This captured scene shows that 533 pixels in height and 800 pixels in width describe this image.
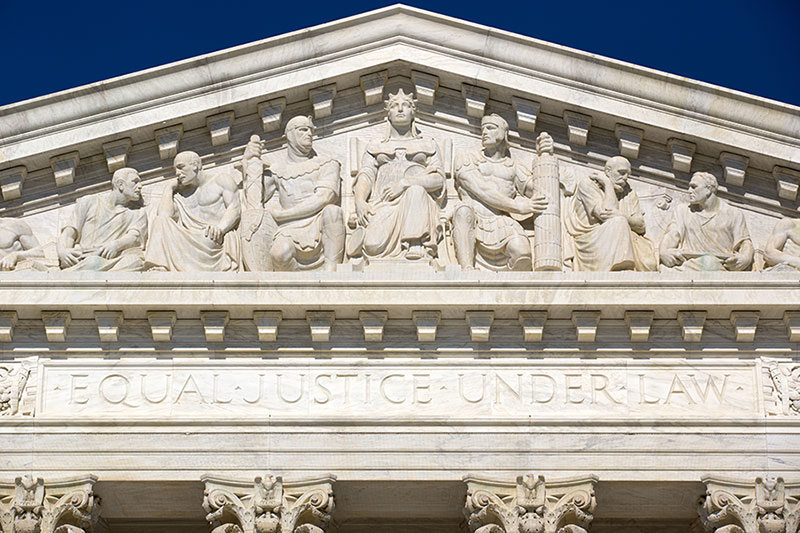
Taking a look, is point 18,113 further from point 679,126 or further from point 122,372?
point 679,126

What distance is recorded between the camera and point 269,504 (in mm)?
22422

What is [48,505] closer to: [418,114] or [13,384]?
[13,384]

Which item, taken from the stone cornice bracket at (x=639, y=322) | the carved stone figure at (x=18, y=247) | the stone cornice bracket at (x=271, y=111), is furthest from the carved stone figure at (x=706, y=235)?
the carved stone figure at (x=18, y=247)

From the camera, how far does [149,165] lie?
80.5 ft

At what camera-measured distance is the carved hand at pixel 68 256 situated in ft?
77.7

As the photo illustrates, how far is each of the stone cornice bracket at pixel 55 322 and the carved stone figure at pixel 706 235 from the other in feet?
25.0

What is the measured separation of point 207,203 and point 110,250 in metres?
1.40

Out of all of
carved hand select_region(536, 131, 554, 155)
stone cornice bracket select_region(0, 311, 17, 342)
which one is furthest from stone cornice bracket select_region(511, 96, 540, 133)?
→ stone cornice bracket select_region(0, 311, 17, 342)

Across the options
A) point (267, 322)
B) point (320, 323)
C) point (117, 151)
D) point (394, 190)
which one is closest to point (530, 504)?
point (320, 323)

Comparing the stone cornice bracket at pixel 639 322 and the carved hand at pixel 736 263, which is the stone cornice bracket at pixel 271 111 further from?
the carved hand at pixel 736 263

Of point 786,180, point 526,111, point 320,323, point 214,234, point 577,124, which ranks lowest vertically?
point 320,323

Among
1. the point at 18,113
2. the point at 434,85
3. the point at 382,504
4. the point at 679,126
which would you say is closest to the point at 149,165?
the point at 18,113

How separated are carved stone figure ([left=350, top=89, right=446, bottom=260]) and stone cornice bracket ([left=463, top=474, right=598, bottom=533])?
3.11 metres

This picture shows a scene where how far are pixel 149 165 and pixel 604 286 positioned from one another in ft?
20.5
